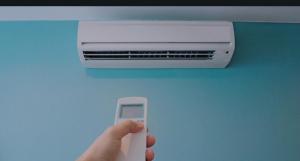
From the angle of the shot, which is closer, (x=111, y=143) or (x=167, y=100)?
(x=111, y=143)

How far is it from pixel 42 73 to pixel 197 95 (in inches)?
26.1

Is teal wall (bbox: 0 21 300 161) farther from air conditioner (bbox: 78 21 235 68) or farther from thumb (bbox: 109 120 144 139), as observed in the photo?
thumb (bbox: 109 120 144 139)

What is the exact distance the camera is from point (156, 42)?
3.98 ft

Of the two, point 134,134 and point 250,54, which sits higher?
point 250,54

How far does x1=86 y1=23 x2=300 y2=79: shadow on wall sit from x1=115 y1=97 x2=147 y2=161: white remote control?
0.39 metres

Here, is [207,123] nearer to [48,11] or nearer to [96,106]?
[96,106]

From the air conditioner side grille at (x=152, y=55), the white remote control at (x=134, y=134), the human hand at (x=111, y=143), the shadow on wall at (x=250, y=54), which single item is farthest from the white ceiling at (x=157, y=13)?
the human hand at (x=111, y=143)

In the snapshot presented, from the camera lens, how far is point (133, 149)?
2.64 feet

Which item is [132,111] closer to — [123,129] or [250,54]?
[123,129]

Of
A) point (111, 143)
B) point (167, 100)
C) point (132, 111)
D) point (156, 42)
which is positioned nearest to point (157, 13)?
point (156, 42)

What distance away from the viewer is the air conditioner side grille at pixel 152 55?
123 centimetres

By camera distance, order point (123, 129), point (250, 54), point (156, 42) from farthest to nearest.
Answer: point (250, 54)
point (156, 42)
point (123, 129)

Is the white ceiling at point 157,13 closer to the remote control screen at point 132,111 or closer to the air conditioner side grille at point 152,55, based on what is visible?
the air conditioner side grille at point 152,55

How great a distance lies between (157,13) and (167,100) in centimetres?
41
